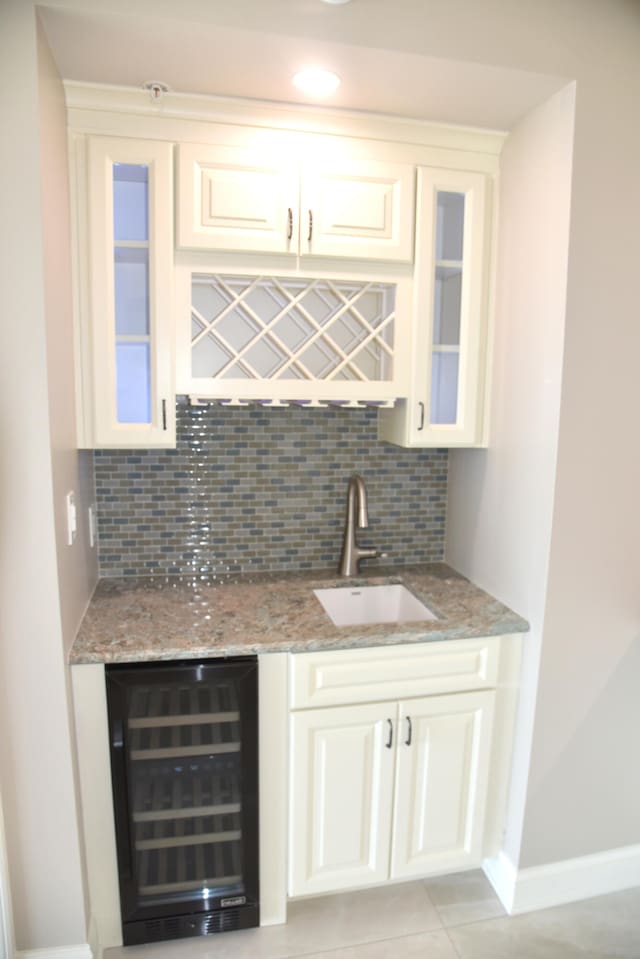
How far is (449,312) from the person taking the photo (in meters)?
1.93

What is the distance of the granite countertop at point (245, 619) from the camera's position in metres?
1.58

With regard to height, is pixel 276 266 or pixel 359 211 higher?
pixel 359 211

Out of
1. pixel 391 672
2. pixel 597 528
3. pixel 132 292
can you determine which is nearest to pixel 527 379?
pixel 597 528

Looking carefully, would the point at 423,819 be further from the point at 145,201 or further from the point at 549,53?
the point at 549,53

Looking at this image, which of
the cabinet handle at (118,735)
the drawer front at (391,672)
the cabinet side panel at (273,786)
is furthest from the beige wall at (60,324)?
the drawer front at (391,672)

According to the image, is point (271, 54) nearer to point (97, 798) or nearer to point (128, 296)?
point (128, 296)

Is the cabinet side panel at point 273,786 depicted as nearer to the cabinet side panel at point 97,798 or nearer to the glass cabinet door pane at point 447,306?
the cabinet side panel at point 97,798

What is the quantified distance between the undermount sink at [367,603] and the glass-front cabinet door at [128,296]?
2.71 ft

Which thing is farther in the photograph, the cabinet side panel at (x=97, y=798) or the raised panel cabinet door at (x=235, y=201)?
the raised panel cabinet door at (x=235, y=201)

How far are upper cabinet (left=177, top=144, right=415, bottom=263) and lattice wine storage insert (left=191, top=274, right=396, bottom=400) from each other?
11 centimetres

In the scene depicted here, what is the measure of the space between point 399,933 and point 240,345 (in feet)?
6.08

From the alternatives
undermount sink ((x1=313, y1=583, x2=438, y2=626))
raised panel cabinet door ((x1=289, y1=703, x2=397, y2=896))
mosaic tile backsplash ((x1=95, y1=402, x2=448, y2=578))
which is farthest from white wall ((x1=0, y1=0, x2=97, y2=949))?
undermount sink ((x1=313, y1=583, x2=438, y2=626))

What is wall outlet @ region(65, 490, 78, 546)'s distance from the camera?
5.26 feet

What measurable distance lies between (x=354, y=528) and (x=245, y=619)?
621 mm
